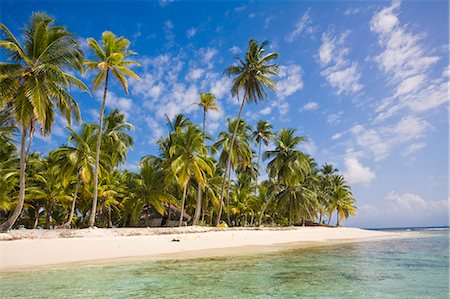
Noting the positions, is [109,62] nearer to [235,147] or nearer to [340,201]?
[235,147]

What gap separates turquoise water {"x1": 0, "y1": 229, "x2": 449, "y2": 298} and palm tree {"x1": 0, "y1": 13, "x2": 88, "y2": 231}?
7.66 m

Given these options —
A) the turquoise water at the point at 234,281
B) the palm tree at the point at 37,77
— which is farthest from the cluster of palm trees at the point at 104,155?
the turquoise water at the point at 234,281

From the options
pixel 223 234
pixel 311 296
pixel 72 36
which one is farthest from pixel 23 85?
pixel 311 296

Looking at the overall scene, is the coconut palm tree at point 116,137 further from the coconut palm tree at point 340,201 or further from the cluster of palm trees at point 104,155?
the coconut palm tree at point 340,201

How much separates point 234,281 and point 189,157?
635 inches

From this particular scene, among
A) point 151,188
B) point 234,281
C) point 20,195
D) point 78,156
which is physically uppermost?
point 78,156

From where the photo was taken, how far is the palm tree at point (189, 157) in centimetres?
2166

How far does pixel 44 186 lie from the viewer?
2178 cm

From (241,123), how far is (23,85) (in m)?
21.2

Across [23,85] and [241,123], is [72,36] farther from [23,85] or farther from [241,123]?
[241,123]

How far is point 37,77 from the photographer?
13172 millimetres

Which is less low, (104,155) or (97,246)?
(104,155)

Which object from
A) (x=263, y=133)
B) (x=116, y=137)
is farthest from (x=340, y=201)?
(x=116, y=137)

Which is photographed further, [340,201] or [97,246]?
[340,201]
